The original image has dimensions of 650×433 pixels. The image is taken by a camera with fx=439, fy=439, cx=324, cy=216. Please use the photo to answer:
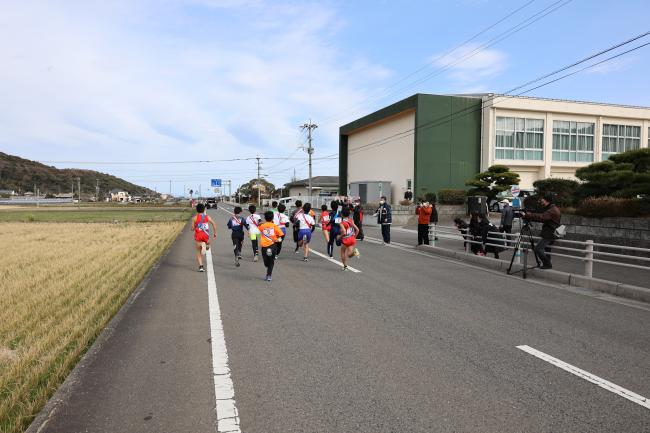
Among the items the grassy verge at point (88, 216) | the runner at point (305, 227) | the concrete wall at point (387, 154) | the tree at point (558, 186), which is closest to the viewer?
the runner at point (305, 227)

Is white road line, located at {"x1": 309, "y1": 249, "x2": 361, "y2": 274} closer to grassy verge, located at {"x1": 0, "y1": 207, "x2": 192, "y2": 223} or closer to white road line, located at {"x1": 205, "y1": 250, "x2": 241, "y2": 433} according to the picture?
white road line, located at {"x1": 205, "y1": 250, "x2": 241, "y2": 433}

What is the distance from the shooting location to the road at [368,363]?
334 centimetres

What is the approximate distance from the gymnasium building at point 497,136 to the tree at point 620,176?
19461 millimetres

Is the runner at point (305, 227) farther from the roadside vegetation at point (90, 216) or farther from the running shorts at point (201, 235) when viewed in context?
the roadside vegetation at point (90, 216)

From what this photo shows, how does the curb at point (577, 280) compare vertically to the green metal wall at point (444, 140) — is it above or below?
below

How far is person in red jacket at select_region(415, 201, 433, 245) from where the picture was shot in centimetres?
1520

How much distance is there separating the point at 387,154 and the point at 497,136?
32.1 ft

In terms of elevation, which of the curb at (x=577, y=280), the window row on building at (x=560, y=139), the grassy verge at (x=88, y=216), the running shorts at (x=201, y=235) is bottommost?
the grassy verge at (x=88, y=216)

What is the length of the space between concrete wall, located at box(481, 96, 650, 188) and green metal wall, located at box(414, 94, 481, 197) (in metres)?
0.91

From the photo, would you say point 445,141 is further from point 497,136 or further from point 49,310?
point 49,310

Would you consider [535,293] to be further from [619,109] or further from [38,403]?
[619,109]

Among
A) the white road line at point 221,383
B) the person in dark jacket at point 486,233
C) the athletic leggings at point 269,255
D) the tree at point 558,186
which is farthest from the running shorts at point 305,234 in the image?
the tree at point 558,186

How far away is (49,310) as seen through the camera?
22.1 ft

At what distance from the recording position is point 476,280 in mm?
9398
